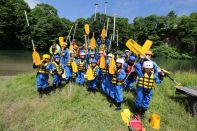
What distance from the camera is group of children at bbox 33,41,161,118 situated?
27.2 feet

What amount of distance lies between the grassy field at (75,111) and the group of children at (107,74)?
1.27 feet

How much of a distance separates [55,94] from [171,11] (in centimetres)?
8677

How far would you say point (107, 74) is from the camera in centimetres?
991

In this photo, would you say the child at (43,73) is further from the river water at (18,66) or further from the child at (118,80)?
the river water at (18,66)

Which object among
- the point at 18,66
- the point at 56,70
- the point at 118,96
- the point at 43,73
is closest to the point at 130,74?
the point at 118,96

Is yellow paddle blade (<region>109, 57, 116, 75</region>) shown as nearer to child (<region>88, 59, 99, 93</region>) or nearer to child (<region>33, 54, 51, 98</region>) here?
child (<region>88, 59, 99, 93</region>)

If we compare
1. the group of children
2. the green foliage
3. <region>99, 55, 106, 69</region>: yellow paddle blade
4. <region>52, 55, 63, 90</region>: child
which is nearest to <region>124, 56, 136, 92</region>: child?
the group of children

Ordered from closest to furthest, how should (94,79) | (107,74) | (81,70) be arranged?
(107,74) < (94,79) < (81,70)

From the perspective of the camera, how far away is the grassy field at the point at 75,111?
306 inches

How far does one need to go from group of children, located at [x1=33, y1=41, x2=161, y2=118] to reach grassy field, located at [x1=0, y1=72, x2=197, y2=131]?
1.27 feet

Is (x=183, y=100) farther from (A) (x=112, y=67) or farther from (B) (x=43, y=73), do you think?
(B) (x=43, y=73)

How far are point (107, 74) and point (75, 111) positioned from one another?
186 centimetres

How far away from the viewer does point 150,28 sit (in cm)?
6962

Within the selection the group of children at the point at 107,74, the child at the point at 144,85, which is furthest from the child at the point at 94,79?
the child at the point at 144,85
